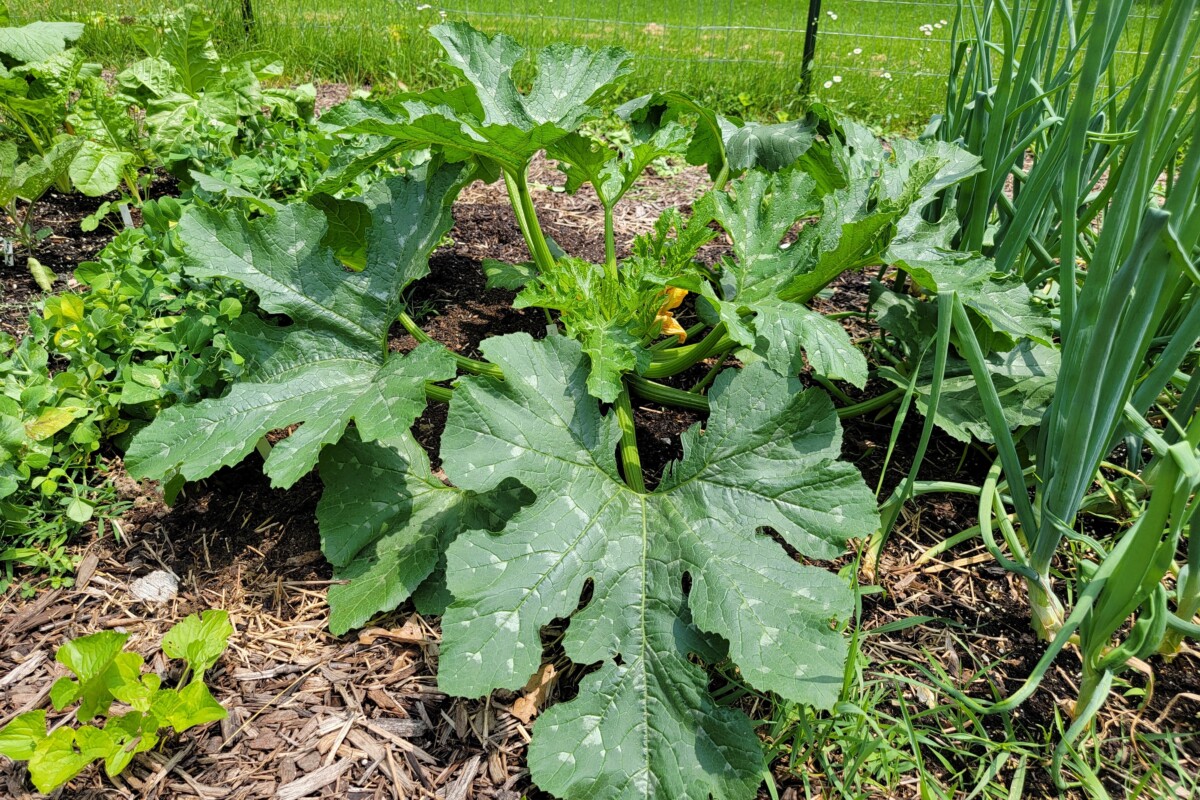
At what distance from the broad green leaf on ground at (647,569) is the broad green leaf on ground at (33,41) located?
2869 millimetres

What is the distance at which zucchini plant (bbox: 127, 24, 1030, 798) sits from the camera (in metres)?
1.52

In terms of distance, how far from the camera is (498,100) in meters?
2.27

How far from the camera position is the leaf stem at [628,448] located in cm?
191

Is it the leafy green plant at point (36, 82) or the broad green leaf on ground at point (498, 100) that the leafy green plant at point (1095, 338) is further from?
the leafy green plant at point (36, 82)

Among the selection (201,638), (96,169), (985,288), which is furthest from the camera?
(96,169)

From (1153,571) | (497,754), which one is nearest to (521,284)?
(497,754)

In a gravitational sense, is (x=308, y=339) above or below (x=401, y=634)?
above

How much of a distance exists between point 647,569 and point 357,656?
685mm

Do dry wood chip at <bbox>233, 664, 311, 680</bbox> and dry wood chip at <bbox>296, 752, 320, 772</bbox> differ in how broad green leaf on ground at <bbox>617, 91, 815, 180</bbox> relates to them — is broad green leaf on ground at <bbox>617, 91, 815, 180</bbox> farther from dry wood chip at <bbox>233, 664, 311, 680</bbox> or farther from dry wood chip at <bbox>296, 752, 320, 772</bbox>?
dry wood chip at <bbox>296, 752, 320, 772</bbox>

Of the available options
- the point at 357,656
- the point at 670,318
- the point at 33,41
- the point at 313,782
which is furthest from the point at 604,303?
the point at 33,41

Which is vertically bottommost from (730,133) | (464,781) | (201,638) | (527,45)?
(464,781)

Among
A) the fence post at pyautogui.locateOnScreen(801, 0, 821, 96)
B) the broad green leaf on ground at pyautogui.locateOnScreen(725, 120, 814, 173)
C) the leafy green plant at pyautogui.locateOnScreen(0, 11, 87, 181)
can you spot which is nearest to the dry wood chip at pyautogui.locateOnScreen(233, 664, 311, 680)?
the broad green leaf on ground at pyautogui.locateOnScreen(725, 120, 814, 173)

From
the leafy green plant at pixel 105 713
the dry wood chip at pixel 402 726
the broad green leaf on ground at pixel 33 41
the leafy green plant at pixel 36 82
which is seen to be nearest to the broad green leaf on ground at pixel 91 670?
the leafy green plant at pixel 105 713

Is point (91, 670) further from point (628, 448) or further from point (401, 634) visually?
point (628, 448)
